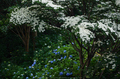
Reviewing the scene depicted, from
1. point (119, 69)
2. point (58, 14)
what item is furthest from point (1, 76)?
point (119, 69)

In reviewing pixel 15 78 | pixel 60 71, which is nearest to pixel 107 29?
pixel 60 71

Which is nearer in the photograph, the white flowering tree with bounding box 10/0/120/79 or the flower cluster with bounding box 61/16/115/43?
the flower cluster with bounding box 61/16/115/43

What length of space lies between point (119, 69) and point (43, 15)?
6.50ft

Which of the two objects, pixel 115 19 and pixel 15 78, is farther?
pixel 15 78

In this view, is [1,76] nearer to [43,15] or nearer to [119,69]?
[43,15]

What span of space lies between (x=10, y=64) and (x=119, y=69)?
3201 millimetres

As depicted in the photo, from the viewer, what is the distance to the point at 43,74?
3338mm

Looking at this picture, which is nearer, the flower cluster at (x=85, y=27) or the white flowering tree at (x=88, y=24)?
the flower cluster at (x=85, y=27)

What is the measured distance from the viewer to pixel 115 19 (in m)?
2.32

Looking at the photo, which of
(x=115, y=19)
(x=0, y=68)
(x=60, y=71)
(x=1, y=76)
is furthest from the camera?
(x=0, y=68)

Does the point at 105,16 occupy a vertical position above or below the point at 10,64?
above

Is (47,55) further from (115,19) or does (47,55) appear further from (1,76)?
(115,19)

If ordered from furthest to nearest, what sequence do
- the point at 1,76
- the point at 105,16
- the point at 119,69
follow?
the point at 1,76 → the point at 119,69 → the point at 105,16

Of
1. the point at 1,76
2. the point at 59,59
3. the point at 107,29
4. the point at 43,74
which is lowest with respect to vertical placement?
the point at 1,76
